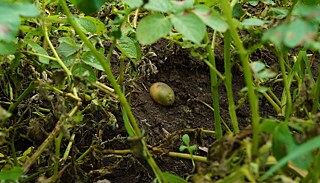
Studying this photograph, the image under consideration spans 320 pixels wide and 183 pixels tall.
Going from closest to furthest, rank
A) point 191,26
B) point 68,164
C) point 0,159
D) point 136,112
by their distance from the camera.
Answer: point 191,26 < point 68,164 < point 0,159 < point 136,112

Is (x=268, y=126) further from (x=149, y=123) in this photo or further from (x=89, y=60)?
(x=149, y=123)

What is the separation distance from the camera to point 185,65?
5.38 feet

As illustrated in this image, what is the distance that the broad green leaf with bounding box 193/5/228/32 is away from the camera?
74cm

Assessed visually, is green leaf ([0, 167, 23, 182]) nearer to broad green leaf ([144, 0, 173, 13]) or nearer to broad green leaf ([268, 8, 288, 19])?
broad green leaf ([144, 0, 173, 13])

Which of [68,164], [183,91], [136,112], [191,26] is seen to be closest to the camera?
[191,26]

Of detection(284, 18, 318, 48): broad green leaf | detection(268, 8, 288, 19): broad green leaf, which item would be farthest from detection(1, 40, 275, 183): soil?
detection(284, 18, 318, 48): broad green leaf

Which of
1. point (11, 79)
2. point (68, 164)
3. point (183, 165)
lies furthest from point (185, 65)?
point (68, 164)

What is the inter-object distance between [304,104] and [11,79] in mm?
743

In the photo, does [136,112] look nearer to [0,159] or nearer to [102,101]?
[102,101]

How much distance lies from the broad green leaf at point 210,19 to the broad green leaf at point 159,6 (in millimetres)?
37

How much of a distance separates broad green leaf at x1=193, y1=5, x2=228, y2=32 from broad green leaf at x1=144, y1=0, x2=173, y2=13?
1.4 inches

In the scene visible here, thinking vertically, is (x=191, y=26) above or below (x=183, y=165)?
above

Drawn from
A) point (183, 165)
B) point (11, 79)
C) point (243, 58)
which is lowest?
point (183, 165)

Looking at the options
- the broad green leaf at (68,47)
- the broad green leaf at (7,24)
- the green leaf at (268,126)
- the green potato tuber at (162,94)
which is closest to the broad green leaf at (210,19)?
the green leaf at (268,126)
